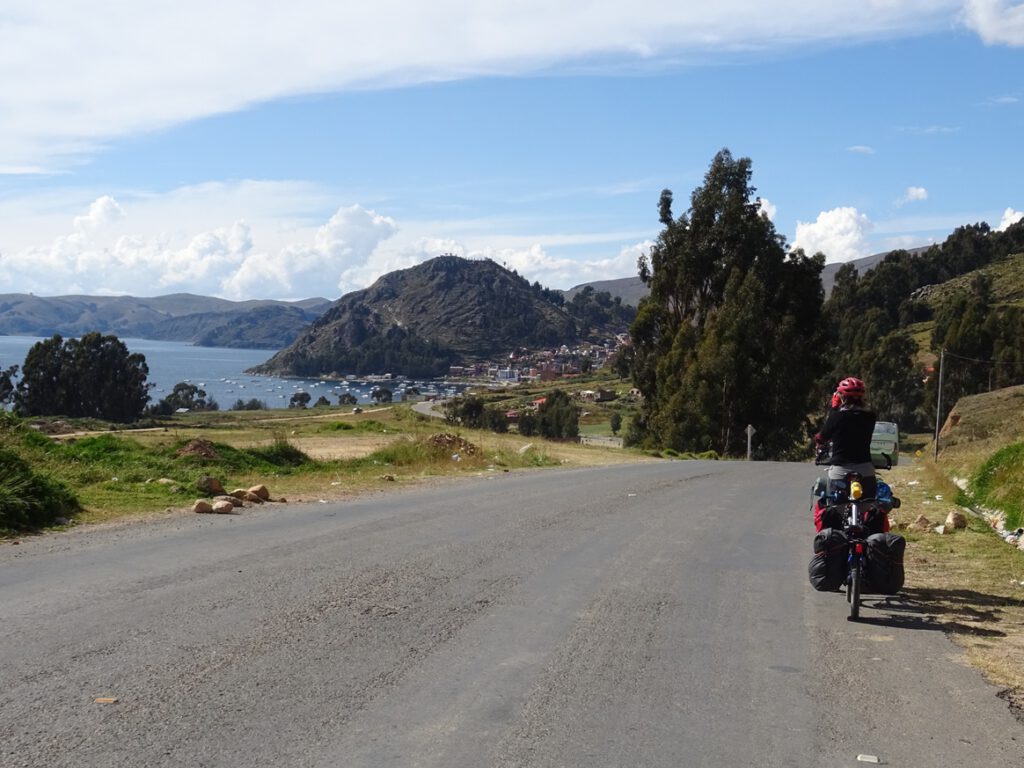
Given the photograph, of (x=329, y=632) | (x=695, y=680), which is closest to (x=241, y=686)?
(x=329, y=632)

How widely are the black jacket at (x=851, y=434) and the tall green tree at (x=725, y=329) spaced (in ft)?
132

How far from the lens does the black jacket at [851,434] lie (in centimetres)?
829

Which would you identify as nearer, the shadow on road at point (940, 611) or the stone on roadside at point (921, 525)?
the shadow on road at point (940, 611)

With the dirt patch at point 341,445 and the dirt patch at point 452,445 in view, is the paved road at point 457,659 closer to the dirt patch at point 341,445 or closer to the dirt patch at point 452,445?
the dirt patch at point 341,445

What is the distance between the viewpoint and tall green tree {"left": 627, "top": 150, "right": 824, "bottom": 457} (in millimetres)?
48875

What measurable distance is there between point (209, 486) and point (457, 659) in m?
9.69

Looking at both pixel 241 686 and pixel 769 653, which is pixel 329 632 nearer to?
pixel 241 686

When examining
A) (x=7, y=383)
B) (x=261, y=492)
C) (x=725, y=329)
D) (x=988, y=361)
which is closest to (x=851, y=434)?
(x=261, y=492)

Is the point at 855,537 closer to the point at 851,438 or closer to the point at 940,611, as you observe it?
the point at 851,438

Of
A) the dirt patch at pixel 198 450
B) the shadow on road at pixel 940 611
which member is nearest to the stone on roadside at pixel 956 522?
the shadow on road at pixel 940 611

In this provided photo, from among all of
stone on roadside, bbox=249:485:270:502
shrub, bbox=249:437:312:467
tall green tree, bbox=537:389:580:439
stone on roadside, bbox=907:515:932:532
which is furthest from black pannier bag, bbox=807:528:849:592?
tall green tree, bbox=537:389:580:439

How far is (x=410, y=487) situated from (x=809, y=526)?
749 centimetres

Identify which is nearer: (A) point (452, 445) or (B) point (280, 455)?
(B) point (280, 455)

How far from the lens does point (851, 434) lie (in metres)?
8.31
